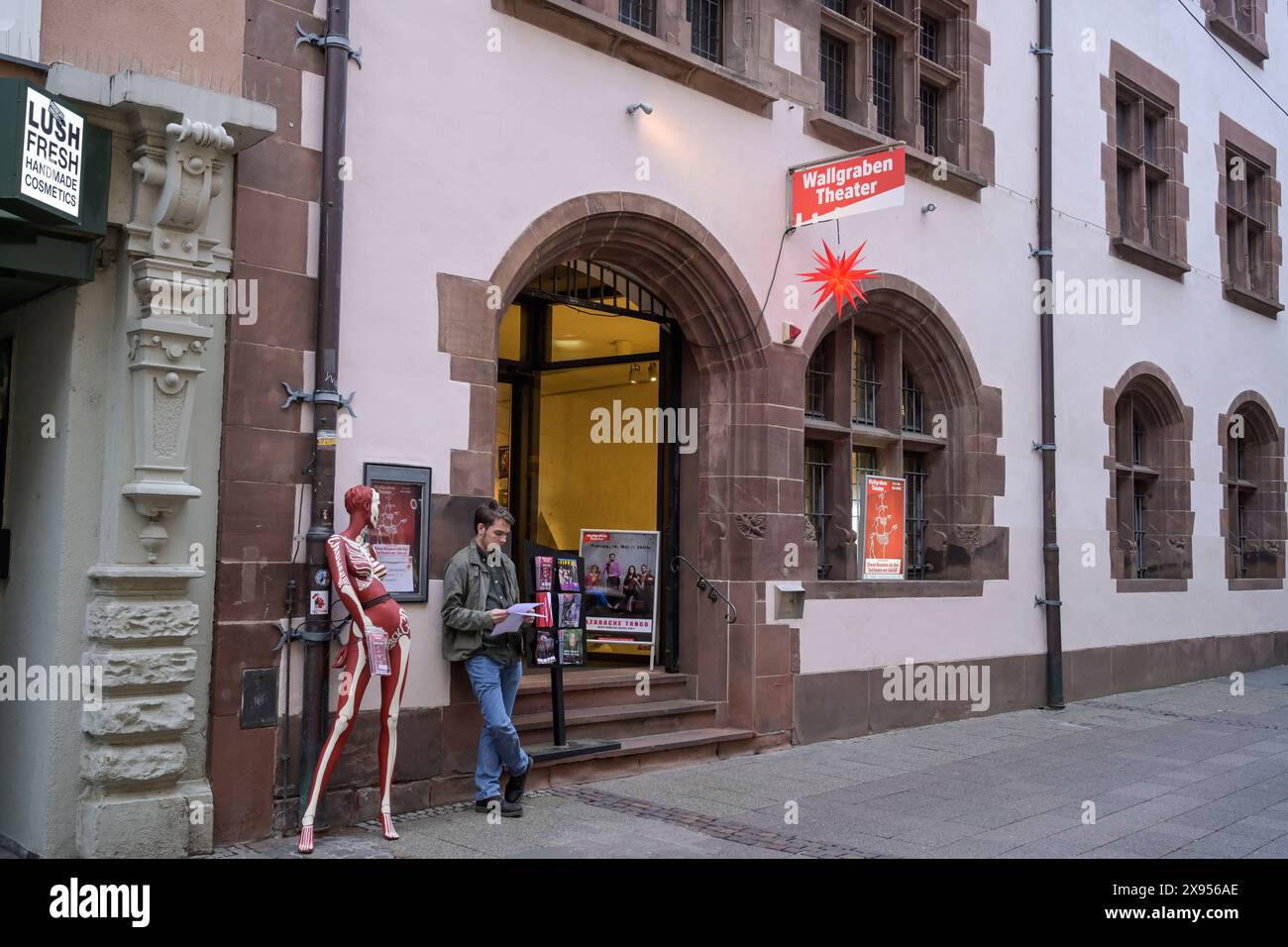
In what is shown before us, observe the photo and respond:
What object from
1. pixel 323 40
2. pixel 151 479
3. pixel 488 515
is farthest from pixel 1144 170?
pixel 151 479

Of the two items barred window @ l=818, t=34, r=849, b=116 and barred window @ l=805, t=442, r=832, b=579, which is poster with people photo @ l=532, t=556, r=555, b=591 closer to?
barred window @ l=805, t=442, r=832, b=579

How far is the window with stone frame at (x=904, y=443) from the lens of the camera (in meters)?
11.5

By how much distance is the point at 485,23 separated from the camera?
827 cm

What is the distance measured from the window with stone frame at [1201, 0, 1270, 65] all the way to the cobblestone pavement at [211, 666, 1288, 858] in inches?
450

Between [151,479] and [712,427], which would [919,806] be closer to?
[712,427]

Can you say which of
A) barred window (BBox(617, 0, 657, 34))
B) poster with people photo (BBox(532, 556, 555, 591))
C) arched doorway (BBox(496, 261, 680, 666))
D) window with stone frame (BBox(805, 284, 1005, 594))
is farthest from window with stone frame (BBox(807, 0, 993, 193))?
poster with people photo (BBox(532, 556, 555, 591))

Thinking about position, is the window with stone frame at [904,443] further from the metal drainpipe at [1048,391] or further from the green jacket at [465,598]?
the green jacket at [465,598]

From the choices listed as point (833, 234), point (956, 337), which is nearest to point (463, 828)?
point (833, 234)

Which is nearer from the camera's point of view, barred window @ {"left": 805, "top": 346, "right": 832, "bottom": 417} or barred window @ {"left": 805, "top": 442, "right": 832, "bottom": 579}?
barred window @ {"left": 805, "top": 442, "right": 832, "bottom": 579}

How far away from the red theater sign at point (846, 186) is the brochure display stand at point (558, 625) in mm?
3698

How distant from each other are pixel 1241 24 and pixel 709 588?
1488cm

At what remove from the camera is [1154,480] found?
16625 mm

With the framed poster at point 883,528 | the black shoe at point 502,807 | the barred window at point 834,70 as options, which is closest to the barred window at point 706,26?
the barred window at point 834,70

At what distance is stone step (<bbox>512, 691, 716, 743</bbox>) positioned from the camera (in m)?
8.65
